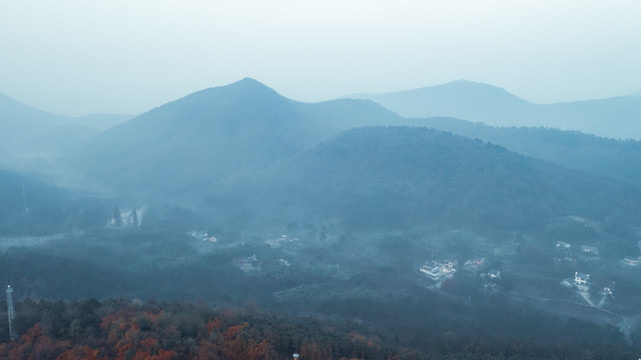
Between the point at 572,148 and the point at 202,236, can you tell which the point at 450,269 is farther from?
the point at 572,148

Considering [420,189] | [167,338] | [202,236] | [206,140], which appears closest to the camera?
[167,338]

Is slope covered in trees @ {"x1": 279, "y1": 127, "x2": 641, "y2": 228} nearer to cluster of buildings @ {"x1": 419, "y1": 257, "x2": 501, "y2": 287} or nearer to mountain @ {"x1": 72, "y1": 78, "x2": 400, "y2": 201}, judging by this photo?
cluster of buildings @ {"x1": 419, "y1": 257, "x2": 501, "y2": 287}

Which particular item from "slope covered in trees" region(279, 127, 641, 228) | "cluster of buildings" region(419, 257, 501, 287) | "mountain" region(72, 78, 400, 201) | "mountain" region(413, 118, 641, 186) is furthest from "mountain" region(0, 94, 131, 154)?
"cluster of buildings" region(419, 257, 501, 287)

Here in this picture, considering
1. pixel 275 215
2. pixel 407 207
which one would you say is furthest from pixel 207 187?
pixel 407 207

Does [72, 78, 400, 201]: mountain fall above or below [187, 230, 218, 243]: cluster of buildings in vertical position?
above

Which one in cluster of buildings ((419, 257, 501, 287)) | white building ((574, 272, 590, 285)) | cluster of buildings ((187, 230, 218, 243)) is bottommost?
white building ((574, 272, 590, 285))

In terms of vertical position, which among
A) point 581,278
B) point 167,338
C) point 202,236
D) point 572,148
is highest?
point 572,148

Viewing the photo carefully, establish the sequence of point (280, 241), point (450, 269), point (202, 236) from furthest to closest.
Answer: point (202, 236)
point (280, 241)
point (450, 269)

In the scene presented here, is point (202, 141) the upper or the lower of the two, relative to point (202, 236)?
upper

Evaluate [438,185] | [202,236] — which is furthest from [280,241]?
[438,185]
